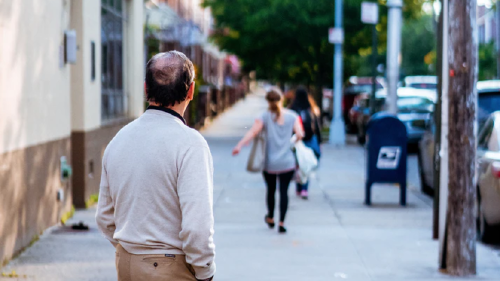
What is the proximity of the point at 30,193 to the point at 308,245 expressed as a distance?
2.82 metres

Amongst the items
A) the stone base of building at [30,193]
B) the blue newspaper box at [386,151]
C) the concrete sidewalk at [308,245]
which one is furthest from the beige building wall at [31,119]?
the blue newspaper box at [386,151]

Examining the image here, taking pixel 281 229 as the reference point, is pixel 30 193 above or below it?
above

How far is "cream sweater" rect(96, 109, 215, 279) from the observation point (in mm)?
3121

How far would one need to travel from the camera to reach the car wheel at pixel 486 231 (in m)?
8.56

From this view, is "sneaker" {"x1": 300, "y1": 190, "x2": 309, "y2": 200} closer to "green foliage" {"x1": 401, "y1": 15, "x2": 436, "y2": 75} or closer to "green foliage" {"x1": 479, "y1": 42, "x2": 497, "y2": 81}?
"green foliage" {"x1": 479, "y1": 42, "x2": 497, "y2": 81}

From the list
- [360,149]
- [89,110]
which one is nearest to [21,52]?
[89,110]

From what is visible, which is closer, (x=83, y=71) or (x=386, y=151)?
(x=83, y=71)

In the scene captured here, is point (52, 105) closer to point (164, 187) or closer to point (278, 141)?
point (278, 141)

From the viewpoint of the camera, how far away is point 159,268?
3.24 meters

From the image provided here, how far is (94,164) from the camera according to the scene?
36.8ft

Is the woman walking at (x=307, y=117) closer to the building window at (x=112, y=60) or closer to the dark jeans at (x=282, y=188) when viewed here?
the dark jeans at (x=282, y=188)

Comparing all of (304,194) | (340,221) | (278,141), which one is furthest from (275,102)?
(304,194)

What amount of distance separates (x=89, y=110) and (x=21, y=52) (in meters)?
3.20

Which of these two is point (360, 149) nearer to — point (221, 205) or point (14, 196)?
point (221, 205)
